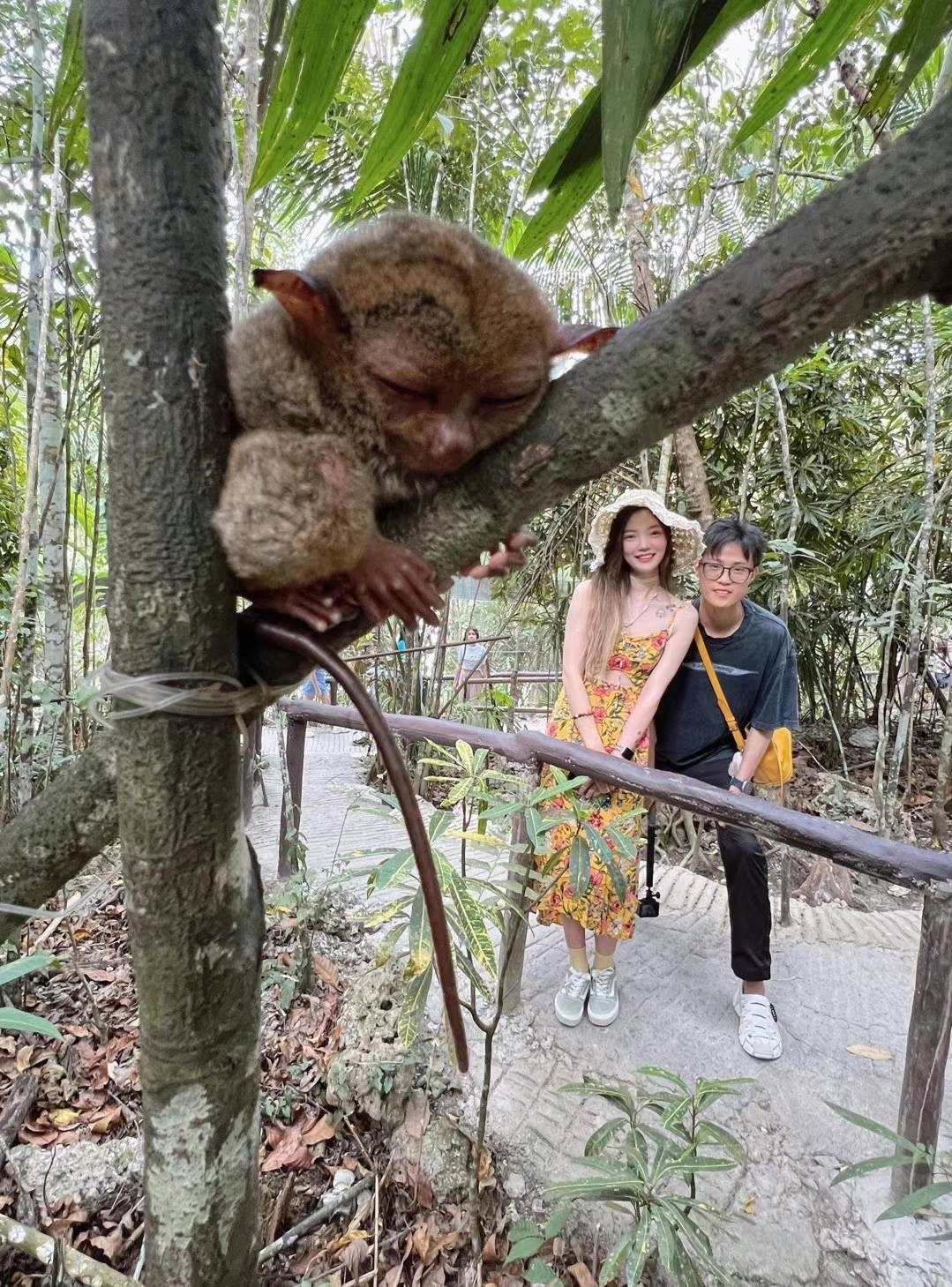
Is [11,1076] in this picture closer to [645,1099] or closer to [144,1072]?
[645,1099]

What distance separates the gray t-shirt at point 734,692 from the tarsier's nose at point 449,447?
232 centimetres

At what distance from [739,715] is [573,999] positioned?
140 centimetres

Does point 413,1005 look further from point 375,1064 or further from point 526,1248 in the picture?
point 375,1064

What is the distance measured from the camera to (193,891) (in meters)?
0.70

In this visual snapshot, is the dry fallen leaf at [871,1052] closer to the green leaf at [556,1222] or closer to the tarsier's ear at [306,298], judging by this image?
the green leaf at [556,1222]

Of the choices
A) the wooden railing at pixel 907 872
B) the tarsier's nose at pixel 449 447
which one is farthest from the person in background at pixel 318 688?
the tarsier's nose at pixel 449 447

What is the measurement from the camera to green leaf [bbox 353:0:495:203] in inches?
29.5

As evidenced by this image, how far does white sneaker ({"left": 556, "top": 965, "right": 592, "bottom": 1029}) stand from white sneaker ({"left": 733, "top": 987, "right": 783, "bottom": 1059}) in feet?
2.10

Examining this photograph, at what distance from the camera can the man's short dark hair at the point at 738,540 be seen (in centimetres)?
292

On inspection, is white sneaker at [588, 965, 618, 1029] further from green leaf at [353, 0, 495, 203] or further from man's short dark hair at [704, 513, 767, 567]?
green leaf at [353, 0, 495, 203]

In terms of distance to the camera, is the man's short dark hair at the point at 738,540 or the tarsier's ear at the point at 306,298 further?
the man's short dark hair at the point at 738,540

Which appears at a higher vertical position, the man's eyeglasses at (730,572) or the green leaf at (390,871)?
the man's eyeglasses at (730,572)

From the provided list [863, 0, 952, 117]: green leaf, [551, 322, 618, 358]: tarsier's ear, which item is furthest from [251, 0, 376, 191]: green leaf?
[863, 0, 952, 117]: green leaf

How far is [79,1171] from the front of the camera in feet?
6.72
